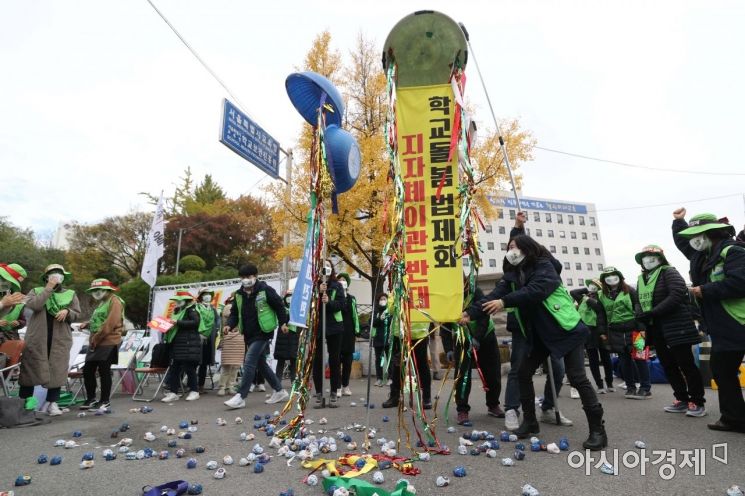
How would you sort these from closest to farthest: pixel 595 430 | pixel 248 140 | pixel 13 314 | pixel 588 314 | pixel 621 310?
pixel 595 430 < pixel 13 314 < pixel 621 310 < pixel 588 314 < pixel 248 140

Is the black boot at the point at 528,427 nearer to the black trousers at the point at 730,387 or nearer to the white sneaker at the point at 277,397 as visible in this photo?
the black trousers at the point at 730,387

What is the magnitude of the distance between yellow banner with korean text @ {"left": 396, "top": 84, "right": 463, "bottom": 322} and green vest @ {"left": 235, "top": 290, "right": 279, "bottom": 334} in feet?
8.19

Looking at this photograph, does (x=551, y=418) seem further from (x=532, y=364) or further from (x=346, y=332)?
(x=346, y=332)

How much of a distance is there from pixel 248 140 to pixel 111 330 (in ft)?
19.4

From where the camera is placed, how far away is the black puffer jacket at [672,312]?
15.0 feet

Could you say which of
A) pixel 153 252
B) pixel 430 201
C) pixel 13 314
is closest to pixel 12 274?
pixel 13 314

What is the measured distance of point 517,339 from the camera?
4.29 meters

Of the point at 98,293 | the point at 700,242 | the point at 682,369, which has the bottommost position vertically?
the point at 682,369

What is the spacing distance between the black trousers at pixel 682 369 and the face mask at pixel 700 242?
1.14 meters

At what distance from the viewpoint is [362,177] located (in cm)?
1354

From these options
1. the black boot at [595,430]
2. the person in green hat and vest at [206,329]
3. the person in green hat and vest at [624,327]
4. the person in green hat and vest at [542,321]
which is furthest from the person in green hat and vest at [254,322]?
the person in green hat and vest at [624,327]

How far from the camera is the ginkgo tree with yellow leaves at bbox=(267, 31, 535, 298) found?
13.4 meters

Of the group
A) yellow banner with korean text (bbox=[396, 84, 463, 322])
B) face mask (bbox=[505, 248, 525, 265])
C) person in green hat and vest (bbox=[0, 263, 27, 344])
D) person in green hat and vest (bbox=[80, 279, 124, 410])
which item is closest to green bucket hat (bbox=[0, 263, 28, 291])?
person in green hat and vest (bbox=[0, 263, 27, 344])

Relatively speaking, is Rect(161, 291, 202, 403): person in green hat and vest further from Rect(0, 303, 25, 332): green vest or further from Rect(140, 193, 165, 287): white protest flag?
Rect(140, 193, 165, 287): white protest flag
